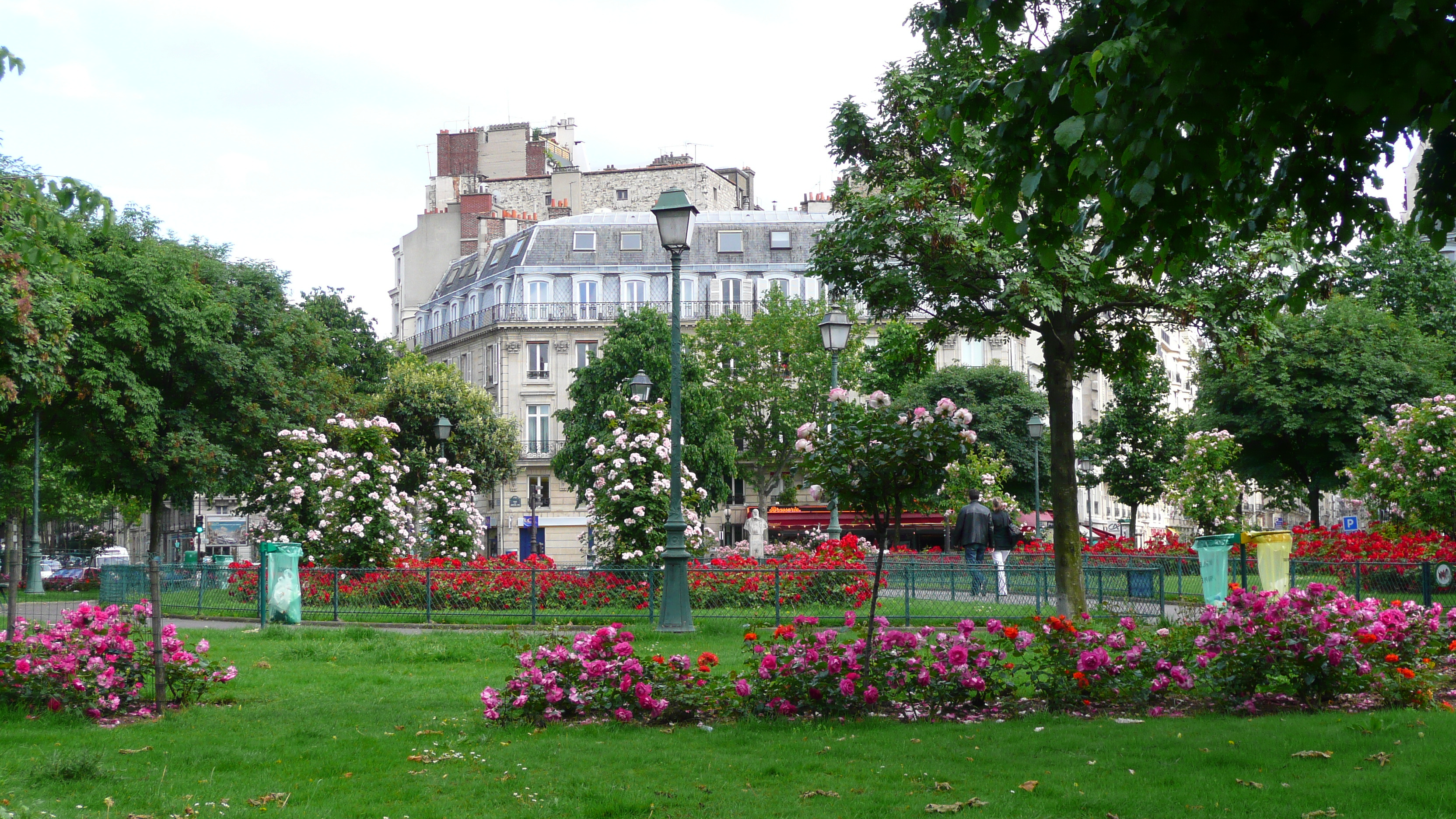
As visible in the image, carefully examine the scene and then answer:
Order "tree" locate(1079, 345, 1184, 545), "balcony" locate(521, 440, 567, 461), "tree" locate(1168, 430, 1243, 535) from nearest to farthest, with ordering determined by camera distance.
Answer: "tree" locate(1168, 430, 1243, 535)
"tree" locate(1079, 345, 1184, 545)
"balcony" locate(521, 440, 567, 461)

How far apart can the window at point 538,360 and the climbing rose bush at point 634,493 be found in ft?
119

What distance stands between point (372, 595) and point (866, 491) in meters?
11.8

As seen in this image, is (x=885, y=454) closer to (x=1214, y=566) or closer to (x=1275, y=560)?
(x=1275, y=560)

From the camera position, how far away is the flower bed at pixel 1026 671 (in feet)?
30.8

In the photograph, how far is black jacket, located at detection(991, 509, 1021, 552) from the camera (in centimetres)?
2353

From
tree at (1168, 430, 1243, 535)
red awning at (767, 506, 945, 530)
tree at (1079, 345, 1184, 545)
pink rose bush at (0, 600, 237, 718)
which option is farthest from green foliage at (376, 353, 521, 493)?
pink rose bush at (0, 600, 237, 718)

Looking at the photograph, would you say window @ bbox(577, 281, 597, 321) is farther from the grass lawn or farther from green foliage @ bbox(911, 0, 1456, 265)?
green foliage @ bbox(911, 0, 1456, 265)

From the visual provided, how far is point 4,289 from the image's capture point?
1705cm

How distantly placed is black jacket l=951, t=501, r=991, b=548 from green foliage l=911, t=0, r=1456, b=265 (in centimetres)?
1586

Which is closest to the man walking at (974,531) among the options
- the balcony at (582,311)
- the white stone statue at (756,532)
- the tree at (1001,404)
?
the white stone statue at (756,532)

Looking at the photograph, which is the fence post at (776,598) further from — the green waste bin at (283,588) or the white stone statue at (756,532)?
the white stone statue at (756,532)

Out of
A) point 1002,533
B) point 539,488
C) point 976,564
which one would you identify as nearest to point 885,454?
point 976,564

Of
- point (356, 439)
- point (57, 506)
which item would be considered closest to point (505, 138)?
point (57, 506)

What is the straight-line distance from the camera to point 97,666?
9.73 m
